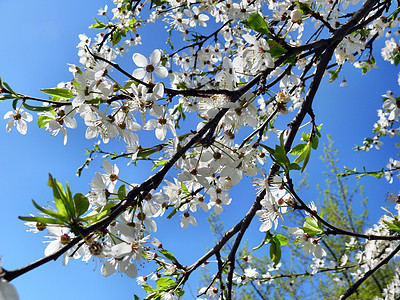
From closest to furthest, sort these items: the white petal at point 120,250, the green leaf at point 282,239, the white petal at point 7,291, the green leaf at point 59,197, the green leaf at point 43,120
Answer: the white petal at point 7,291 → the green leaf at point 59,197 → the white petal at point 120,250 → the green leaf at point 43,120 → the green leaf at point 282,239

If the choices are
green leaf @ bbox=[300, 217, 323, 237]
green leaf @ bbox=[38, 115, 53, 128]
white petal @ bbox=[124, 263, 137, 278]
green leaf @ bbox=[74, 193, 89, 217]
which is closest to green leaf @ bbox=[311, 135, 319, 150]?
green leaf @ bbox=[300, 217, 323, 237]

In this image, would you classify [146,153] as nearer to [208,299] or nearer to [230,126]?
[230,126]

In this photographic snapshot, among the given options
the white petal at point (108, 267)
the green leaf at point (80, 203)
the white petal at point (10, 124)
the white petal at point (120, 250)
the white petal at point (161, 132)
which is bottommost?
the white petal at point (120, 250)

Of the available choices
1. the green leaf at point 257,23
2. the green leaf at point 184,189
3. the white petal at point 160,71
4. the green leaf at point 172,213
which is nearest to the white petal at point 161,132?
the white petal at point 160,71

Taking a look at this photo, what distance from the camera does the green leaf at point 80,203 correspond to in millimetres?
711

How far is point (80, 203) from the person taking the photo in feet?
2.35

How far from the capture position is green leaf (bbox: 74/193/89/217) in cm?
71

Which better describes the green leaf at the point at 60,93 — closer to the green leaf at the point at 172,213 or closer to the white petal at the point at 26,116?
the white petal at the point at 26,116

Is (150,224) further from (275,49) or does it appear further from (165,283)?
(275,49)

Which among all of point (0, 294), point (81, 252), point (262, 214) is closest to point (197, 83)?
point (262, 214)

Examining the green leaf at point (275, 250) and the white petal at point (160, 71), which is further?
the green leaf at point (275, 250)

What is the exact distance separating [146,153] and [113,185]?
19 cm


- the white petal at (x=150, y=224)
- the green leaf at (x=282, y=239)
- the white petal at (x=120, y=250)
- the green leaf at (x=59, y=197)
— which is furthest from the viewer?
the green leaf at (x=282, y=239)

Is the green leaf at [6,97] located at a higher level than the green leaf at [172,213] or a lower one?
higher
